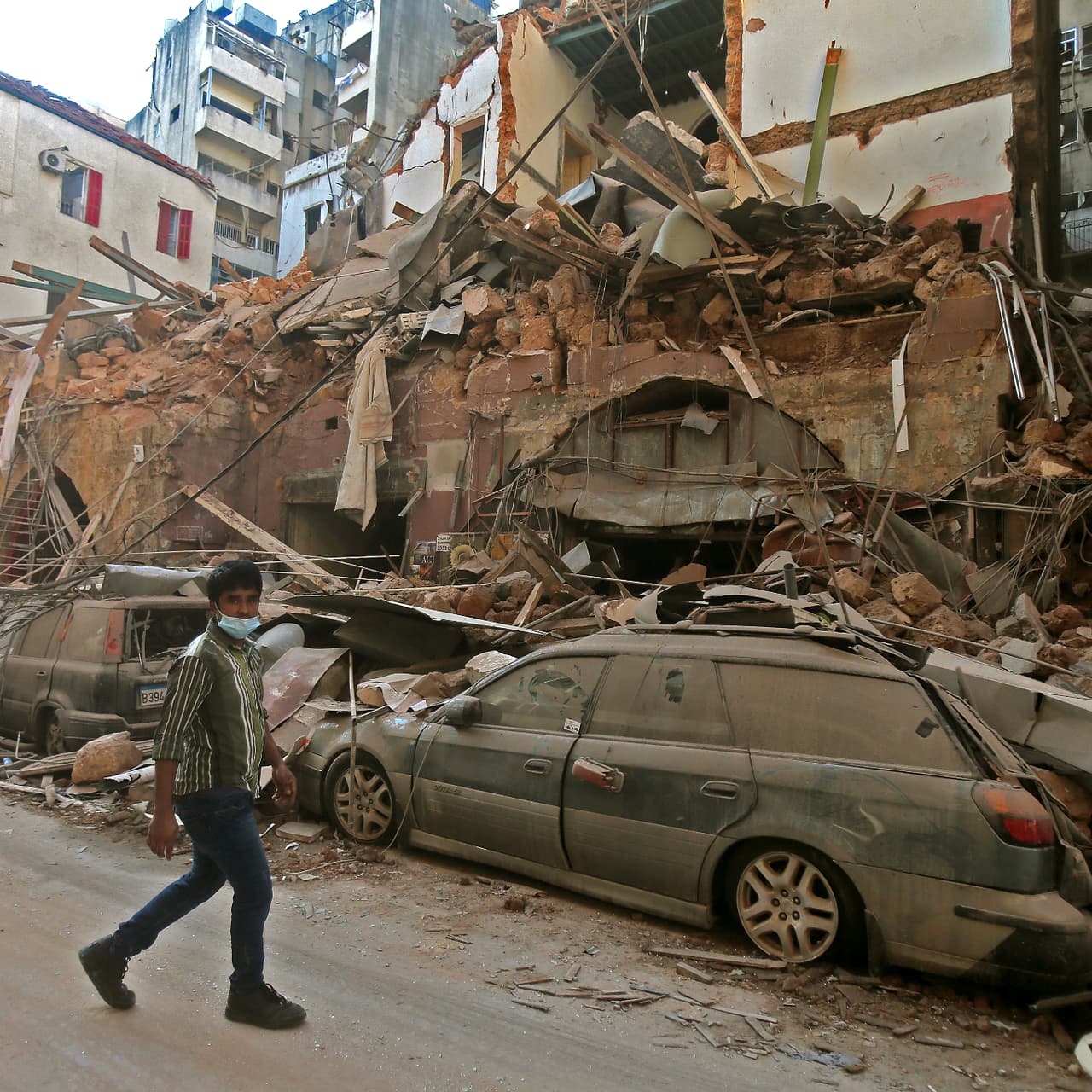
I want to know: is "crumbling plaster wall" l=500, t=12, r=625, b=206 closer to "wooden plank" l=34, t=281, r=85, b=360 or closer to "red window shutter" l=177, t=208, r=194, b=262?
"wooden plank" l=34, t=281, r=85, b=360

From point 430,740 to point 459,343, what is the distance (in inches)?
319

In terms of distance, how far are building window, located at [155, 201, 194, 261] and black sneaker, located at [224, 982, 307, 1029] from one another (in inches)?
1243

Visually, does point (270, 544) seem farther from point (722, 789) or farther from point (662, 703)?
point (722, 789)

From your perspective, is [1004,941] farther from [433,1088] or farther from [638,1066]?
[433,1088]

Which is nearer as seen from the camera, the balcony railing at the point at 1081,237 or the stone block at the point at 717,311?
the stone block at the point at 717,311

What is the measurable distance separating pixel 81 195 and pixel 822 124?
24410 millimetres

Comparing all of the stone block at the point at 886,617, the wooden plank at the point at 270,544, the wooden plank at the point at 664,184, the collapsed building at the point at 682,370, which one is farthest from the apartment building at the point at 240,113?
the stone block at the point at 886,617

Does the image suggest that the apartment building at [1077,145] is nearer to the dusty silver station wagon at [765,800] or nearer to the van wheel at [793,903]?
the dusty silver station wagon at [765,800]

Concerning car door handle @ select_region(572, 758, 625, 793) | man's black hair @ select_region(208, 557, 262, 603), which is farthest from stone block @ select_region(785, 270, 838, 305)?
man's black hair @ select_region(208, 557, 262, 603)

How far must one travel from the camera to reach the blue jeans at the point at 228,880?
9.27 ft

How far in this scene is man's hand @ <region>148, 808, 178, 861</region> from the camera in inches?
109

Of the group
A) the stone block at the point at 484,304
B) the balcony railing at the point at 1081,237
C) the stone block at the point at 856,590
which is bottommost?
the stone block at the point at 856,590

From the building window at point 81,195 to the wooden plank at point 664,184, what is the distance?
2398 centimetres

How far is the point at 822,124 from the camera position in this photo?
12.6 meters
